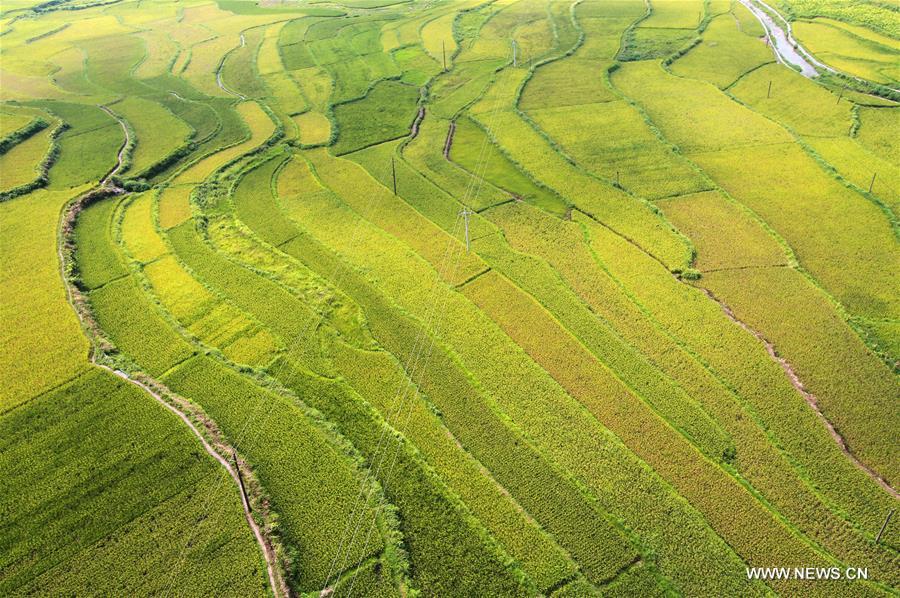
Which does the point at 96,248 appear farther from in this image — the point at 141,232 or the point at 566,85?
the point at 566,85

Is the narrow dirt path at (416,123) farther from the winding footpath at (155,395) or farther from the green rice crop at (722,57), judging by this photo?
the green rice crop at (722,57)

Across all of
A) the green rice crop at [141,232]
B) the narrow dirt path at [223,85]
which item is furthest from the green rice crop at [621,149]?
the narrow dirt path at [223,85]

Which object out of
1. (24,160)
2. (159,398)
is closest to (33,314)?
(159,398)

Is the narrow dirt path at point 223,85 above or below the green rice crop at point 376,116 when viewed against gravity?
above

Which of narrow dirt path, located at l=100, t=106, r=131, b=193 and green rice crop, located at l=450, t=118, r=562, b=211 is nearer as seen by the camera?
green rice crop, located at l=450, t=118, r=562, b=211

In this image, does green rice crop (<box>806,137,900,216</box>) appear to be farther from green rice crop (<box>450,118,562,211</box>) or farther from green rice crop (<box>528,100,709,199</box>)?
green rice crop (<box>450,118,562,211</box>)

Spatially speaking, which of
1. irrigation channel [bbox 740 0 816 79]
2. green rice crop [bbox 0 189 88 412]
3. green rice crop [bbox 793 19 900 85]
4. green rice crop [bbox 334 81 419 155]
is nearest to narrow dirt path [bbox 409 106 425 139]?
green rice crop [bbox 334 81 419 155]

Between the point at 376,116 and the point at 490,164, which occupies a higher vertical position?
the point at 376,116
